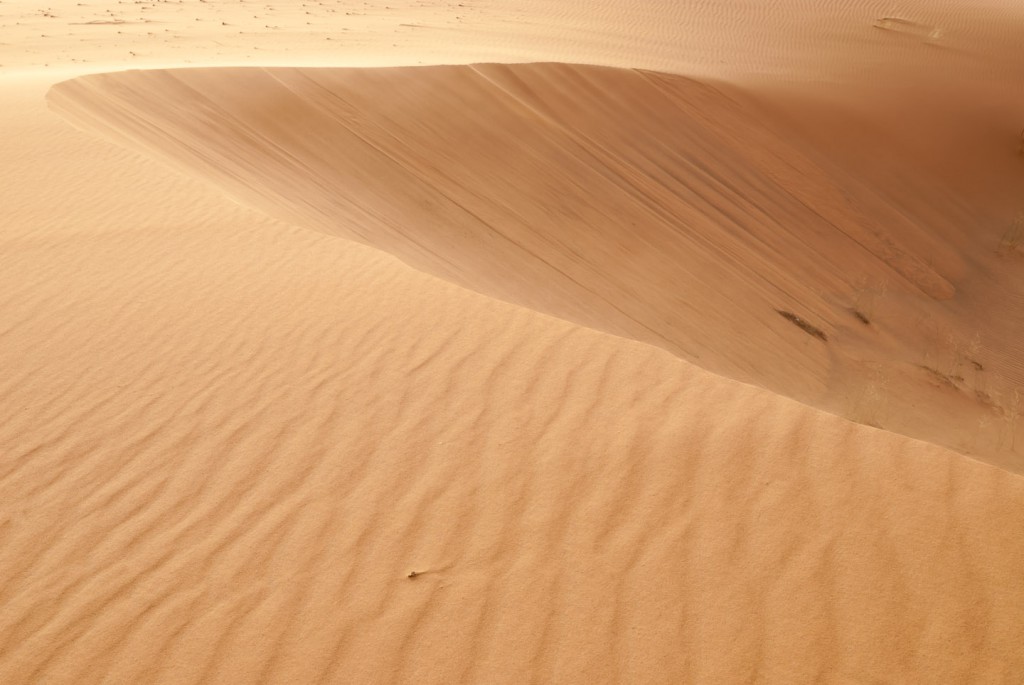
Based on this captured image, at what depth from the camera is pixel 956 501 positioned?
3.25 metres

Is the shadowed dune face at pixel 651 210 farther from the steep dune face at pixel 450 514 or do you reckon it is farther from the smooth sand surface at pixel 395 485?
the steep dune face at pixel 450 514

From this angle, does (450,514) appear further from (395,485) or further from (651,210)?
(651,210)

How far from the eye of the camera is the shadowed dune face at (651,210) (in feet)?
21.7

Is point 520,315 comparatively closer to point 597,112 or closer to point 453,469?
point 453,469

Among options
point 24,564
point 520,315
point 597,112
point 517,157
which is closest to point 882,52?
point 597,112

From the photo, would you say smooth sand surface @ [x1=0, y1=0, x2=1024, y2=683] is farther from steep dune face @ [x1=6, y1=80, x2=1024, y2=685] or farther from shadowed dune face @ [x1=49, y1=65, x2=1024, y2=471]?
shadowed dune face @ [x1=49, y1=65, x2=1024, y2=471]

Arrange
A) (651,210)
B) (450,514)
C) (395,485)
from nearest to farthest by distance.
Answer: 1. (450,514)
2. (395,485)
3. (651,210)

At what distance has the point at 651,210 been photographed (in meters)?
8.72

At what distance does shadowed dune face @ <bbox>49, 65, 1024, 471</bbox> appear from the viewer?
6617 millimetres

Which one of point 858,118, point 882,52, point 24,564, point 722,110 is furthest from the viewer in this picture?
point 882,52

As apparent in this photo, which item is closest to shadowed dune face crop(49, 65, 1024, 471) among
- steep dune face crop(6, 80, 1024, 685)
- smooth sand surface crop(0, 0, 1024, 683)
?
smooth sand surface crop(0, 0, 1024, 683)

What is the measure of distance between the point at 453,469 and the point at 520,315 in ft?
4.03

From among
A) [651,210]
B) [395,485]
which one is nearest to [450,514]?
[395,485]

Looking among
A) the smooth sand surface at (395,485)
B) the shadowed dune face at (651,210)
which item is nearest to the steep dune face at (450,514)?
the smooth sand surface at (395,485)
